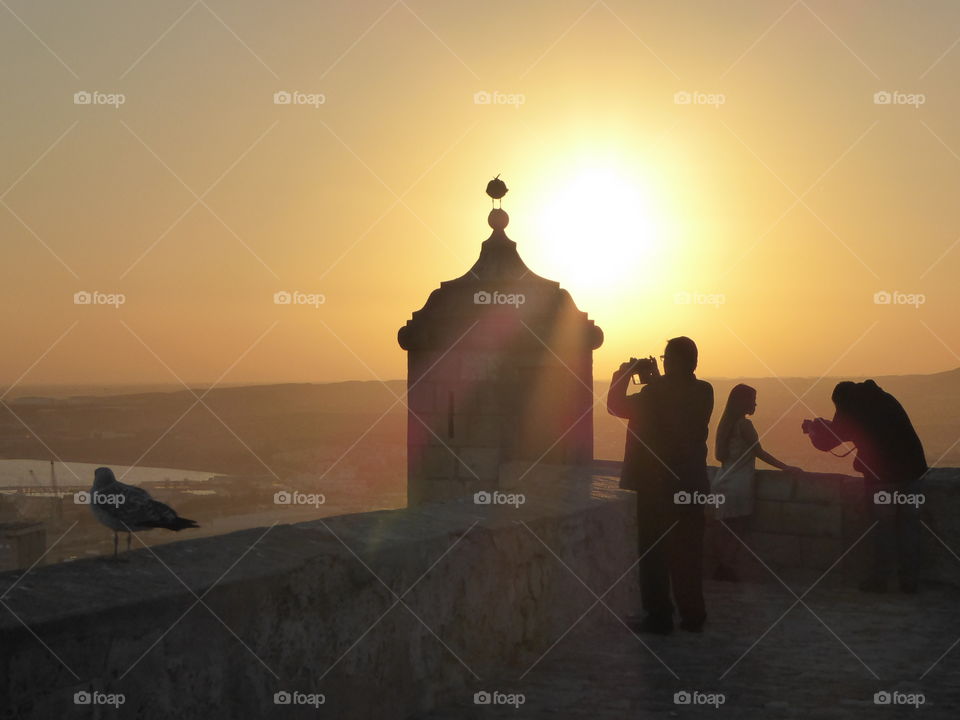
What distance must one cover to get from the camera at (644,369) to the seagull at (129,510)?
3100 millimetres

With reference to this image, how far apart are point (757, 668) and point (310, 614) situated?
2500 mm

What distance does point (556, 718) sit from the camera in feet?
15.3

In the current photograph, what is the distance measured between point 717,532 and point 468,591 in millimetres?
3600

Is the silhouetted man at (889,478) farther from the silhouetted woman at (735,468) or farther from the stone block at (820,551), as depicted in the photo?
the silhouetted woman at (735,468)

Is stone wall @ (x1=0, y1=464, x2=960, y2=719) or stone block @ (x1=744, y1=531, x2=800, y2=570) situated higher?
stone block @ (x1=744, y1=531, x2=800, y2=570)

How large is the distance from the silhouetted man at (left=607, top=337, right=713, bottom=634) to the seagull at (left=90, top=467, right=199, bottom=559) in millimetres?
2811

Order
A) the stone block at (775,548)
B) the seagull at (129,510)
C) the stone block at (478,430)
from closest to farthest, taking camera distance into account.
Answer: the seagull at (129,510) < the stone block at (775,548) < the stone block at (478,430)

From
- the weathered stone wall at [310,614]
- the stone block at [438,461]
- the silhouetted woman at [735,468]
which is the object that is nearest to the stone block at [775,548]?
the silhouetted woman at [735,468]

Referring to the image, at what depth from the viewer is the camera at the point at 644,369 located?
21.8 feet

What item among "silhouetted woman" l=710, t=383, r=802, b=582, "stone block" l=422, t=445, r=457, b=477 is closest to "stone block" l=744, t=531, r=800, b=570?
"silhouetted woman" l=710, t=383, r=802, b=582

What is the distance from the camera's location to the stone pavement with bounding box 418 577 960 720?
4812 millimetres

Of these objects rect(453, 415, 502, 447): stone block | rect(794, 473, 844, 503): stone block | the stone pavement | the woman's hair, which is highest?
rect(453, 415, 502, 447): stone block

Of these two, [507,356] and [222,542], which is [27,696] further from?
[507,356]

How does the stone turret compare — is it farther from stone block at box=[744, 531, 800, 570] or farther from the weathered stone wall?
the weathered stone wall
